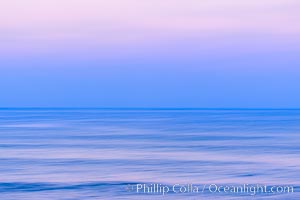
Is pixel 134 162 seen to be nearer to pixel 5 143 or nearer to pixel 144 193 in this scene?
pixel 144 193

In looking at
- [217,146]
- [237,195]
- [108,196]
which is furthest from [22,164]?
[217,146]

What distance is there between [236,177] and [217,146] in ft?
54.1

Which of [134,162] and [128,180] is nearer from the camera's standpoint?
[128,180]

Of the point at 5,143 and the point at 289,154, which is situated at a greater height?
the point at 5,143

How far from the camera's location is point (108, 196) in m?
20.9

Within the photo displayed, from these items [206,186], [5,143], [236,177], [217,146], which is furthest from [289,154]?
[5,143]

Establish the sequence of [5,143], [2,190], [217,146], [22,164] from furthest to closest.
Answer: [5,143], [217,146], [22,164], [2,190]

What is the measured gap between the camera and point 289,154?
3478cm

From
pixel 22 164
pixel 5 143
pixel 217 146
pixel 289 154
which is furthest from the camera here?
pixel 5 143

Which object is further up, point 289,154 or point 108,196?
point 289,154

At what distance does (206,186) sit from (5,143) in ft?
84.5

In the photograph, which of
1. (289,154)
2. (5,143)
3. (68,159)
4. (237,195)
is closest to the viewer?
(237,195)

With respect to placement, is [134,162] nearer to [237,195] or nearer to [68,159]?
[68,159]

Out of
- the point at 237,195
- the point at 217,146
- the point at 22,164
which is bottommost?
the point at 237,195
